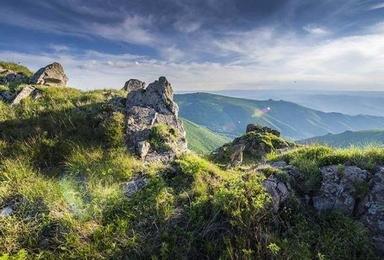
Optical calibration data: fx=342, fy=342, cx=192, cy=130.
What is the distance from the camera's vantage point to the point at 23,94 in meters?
23.8

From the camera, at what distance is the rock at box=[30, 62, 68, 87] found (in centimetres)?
3131

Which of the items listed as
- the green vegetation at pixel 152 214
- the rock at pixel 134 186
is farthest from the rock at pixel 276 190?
the rock at pixel 134 186

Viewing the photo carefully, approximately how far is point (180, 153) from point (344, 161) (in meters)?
7.34

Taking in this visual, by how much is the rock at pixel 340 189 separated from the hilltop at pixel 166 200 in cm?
4

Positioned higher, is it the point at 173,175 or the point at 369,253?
the point at 173,175

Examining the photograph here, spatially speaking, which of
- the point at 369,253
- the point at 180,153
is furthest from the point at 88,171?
the point at 369,253

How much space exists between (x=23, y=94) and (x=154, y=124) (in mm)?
10913

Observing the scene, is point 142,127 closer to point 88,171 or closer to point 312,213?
point 88,171

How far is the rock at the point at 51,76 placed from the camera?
31.3 m

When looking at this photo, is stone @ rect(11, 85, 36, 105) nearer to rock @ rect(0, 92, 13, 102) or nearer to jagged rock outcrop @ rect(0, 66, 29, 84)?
rock @ rect(0, 92, 13, 102)

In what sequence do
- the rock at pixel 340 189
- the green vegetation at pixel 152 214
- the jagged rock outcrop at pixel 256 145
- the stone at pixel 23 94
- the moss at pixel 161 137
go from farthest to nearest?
the jagged rock outcrop at pixel 256 145 → the stone at pixel 23 94 → the moss at pixel 161 137 → the rock at pixel 340 189 → the green vegetation at pixel 152 214

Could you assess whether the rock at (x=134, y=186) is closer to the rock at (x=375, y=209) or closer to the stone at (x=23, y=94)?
the rock at (x=375, y=209)

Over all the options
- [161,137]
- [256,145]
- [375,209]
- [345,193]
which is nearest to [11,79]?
[161,137]

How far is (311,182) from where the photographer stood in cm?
1316
